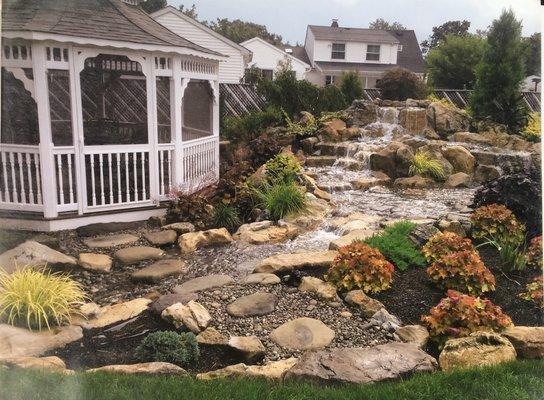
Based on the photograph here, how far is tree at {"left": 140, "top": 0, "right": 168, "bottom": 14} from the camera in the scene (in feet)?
12.0

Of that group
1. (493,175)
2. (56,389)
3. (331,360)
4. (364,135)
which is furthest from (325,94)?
(56,389)

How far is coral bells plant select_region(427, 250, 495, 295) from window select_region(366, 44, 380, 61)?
1.74 metres

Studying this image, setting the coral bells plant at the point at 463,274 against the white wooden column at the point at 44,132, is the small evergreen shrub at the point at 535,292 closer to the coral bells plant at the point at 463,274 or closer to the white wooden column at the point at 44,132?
the coral bells plant at the point at 463,274

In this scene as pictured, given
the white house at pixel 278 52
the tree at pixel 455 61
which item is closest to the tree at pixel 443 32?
the tree at pixel 455 61

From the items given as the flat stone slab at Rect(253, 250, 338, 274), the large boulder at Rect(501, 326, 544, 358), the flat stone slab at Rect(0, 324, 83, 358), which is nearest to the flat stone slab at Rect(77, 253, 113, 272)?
the flat stone slab at Rect(0, 324, 83, 358)

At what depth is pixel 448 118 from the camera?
15.6 ft

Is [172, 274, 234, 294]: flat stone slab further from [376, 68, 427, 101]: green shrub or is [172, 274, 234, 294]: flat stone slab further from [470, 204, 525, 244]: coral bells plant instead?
[470, 204, 525, 244]: coral bells plant

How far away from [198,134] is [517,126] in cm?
565

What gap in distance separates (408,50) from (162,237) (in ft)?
8.66

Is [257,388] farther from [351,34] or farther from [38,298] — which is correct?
[351,34]

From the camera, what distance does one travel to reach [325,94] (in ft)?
26.5

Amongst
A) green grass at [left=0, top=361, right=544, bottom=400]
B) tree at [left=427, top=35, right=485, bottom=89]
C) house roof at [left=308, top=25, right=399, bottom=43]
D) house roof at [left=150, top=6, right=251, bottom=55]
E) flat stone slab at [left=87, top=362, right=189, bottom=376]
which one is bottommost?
flat stone slab at [left=87, top=362, right=189, bottom=376]

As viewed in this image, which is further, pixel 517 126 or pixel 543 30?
pixel 517 126

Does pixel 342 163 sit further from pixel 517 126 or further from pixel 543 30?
pixel 543 30
